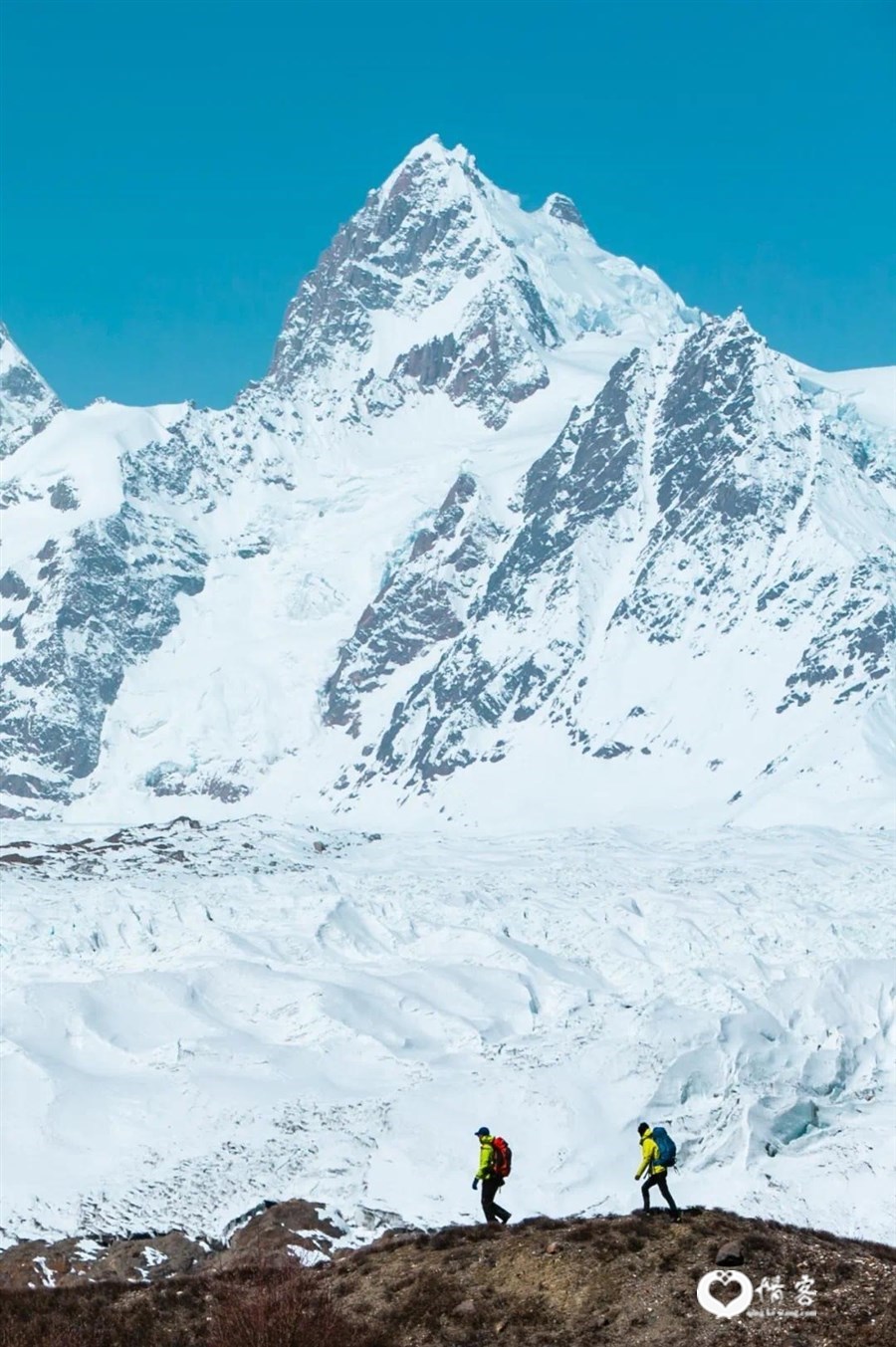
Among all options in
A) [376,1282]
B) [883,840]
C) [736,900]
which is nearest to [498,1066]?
[736,900]

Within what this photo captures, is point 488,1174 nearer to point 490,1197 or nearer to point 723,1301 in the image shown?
point 490,1197

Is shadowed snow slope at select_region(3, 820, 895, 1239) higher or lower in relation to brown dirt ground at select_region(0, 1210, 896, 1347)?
higher

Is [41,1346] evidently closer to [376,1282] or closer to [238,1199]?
[376,1282]

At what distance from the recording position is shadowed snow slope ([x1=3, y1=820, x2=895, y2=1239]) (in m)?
70.1

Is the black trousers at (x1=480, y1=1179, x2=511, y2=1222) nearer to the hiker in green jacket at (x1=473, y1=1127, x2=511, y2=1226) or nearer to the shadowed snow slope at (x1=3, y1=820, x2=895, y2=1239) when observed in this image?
the hiker in green jacket at (x1=473, y1=1127, x2=511, y2=1226)

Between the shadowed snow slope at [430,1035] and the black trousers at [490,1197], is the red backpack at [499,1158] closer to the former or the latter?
the black trousers at [490,1197]

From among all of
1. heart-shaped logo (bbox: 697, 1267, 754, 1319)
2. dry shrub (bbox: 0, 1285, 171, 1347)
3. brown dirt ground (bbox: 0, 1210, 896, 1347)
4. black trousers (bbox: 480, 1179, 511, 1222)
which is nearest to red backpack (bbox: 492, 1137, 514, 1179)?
black trousers (bbox: 480, 1179, 511, 1222)

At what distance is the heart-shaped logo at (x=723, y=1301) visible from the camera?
33.2m

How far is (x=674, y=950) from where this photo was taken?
108 metres

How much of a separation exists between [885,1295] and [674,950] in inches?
2969

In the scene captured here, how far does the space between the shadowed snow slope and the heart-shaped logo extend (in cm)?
2916

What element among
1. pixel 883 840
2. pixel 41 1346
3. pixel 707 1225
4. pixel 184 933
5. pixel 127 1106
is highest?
pixel 883 840

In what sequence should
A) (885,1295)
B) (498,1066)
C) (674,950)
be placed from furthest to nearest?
(674,950), (498,1066), (885,1295)

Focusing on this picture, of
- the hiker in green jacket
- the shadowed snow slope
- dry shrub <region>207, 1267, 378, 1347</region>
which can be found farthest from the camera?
the shadowed snow slope
